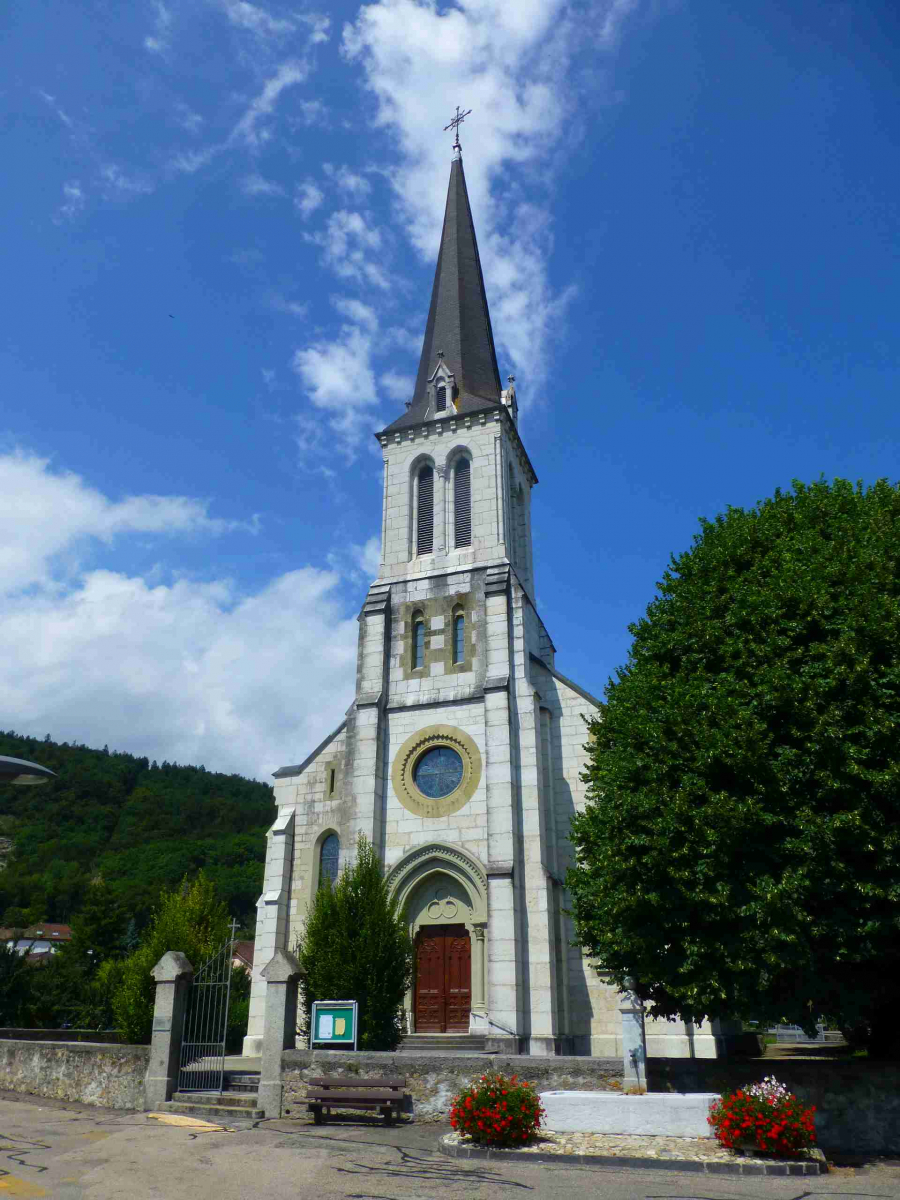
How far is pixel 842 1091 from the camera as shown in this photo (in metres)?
13.0

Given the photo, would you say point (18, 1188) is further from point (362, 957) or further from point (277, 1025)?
point (362, 957)

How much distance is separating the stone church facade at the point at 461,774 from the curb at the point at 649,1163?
9.23 m

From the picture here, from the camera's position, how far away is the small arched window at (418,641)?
26469 mm

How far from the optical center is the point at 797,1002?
13.1 metres

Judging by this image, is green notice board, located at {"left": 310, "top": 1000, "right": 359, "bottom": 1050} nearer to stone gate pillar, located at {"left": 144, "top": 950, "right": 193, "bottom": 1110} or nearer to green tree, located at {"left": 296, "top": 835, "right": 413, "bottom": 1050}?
green tree, located at {"left": 296, "top": 835, "right": 413, "bottom": 1050}

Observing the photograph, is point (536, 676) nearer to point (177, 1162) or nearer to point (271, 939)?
point (271, 939)

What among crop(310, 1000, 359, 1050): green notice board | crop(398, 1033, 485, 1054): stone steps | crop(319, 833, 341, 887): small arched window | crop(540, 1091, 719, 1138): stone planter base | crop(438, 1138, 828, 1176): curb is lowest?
crop(438, 1138, 828, 1176): curb

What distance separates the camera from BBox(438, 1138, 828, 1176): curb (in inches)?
411

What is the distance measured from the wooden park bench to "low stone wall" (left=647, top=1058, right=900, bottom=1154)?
197 inches

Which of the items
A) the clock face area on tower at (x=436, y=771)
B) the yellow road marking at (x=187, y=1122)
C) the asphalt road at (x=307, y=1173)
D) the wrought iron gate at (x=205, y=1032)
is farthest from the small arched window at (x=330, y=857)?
the asphalt road at (x=307, y=1173)

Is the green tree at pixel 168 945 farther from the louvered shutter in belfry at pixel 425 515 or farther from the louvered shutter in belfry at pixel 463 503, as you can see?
the louvered shutter in belfry at pixel 463 503

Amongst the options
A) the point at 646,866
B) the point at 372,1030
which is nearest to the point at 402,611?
the point at 372,1030

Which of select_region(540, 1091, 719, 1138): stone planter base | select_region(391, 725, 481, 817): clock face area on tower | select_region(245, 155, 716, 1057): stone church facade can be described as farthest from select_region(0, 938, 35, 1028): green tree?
select_region(540, 1091, 719, 1138): stone planter base

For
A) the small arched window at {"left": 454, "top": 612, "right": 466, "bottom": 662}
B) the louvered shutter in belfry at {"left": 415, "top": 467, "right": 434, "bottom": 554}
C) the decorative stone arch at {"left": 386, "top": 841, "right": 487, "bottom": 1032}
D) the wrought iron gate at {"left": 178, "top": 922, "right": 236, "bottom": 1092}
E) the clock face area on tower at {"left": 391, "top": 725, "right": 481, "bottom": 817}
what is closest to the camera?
the wrought iron gate at {"left": 178, "top": 922, "right": 236, "bottom": 1092}
